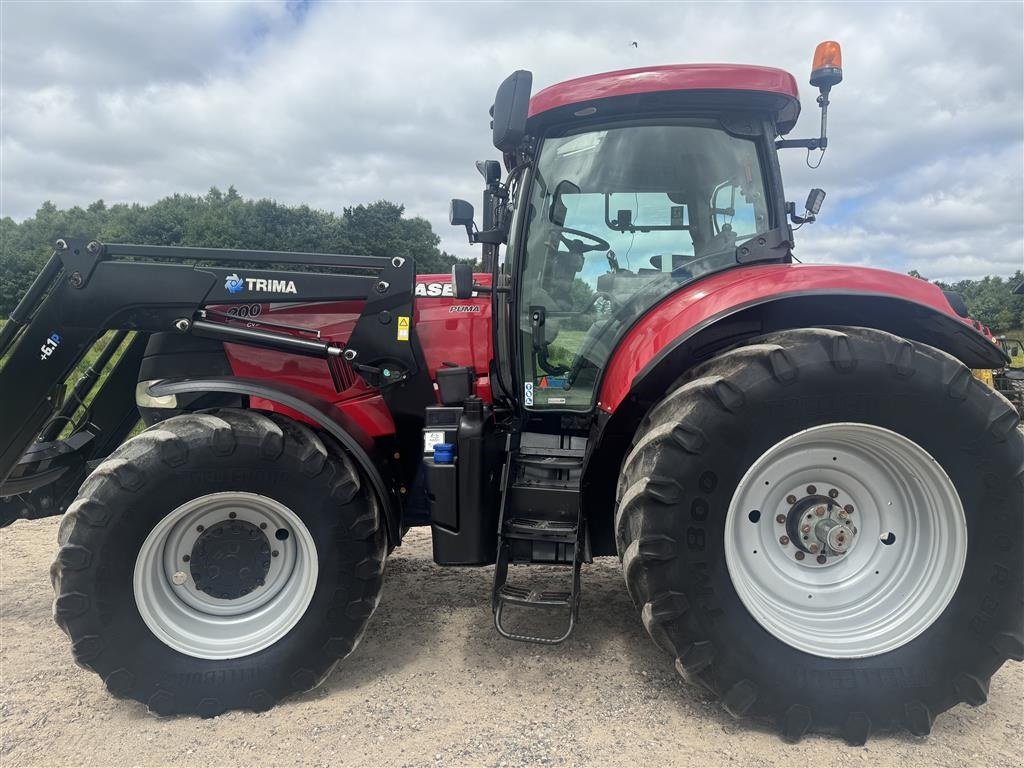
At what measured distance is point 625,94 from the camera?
9.52 feet

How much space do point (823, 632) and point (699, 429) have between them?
100 centimetres

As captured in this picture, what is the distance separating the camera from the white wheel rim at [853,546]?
8.23ft

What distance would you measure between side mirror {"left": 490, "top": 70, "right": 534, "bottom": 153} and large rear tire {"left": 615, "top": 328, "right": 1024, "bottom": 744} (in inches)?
47.8

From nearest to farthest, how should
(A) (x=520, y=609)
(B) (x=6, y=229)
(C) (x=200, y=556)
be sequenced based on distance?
(C) (x=200, y=556), (A) (x=520, y=609), (B) (x=6, y=229)

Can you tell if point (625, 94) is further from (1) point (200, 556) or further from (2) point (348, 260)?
(1) point (200, 556)

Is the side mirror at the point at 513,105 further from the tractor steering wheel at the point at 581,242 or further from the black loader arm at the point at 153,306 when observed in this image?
the black loader arm at the point at 153,306

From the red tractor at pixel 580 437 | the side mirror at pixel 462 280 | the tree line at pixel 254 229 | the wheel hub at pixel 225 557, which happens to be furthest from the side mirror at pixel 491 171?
the tree line at pixel 254 229

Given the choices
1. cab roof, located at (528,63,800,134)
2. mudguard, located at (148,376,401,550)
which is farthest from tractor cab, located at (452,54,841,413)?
mudguard, located at (148,376,401,550)

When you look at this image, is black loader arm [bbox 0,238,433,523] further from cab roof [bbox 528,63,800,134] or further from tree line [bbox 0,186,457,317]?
tree line [bbox 0,186,457,317]

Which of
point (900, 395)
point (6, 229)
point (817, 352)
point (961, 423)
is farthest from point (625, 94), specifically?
point (6, 229)

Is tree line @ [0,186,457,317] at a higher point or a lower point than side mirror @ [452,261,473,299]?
higher

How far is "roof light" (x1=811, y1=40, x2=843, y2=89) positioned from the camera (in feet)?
9.59

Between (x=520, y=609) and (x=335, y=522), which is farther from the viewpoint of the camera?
(x=520, y=609)

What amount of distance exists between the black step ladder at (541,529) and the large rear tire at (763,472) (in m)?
0.38
